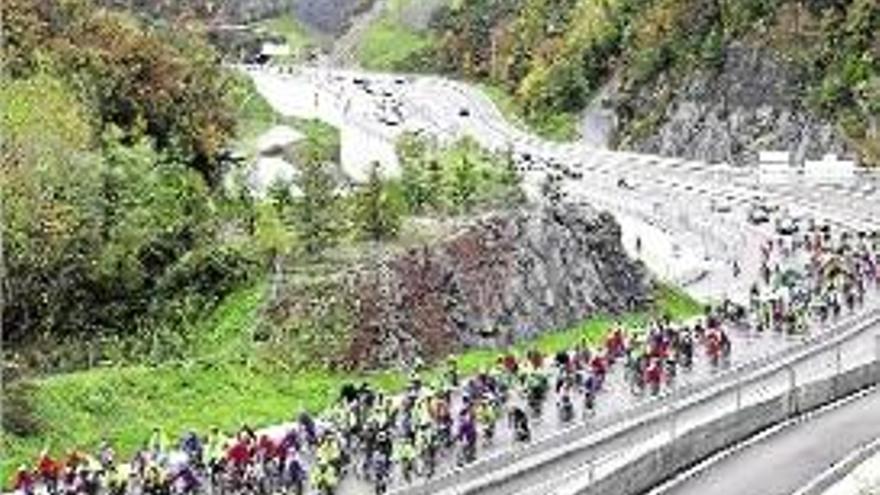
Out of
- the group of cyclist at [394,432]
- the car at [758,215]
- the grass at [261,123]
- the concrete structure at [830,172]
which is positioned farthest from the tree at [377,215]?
the concrete structure at [830,172]

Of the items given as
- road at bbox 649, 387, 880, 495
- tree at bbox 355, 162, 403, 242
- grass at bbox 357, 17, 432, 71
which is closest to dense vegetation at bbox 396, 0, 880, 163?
grass at bbox 357, 17, 432, 71

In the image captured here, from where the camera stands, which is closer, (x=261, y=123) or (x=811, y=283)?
(x=811, y=283)

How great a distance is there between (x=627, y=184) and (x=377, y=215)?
1998 inches

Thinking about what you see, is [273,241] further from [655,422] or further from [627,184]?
[627,184]

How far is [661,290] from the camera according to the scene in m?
67.2

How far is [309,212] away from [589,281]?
36.9 feet

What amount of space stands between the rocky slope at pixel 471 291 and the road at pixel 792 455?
40.4ft

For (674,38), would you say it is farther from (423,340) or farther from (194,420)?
(194,420)

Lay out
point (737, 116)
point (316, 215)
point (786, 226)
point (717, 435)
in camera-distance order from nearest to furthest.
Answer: point (717, 435), point (316, 215), point (786, 226), point (737, 116)

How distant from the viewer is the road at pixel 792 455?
120 feet

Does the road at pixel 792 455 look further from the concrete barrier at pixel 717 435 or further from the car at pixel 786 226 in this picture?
the car at pixel 786 226

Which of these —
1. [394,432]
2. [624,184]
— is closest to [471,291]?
[394,432]

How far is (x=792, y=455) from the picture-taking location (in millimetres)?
39875

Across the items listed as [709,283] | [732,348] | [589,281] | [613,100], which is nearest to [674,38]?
[613,100]
